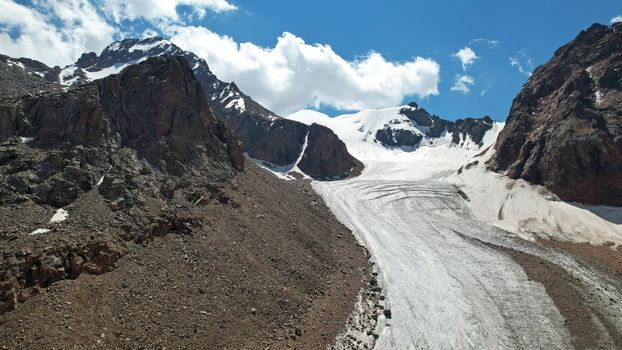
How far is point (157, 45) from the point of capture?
15350 cm

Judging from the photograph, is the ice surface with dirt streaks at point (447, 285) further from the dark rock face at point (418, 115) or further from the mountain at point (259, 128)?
the dark rock face at point (418, 115)

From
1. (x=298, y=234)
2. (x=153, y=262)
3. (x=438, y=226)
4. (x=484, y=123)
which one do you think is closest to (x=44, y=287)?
(x=153, y=262)

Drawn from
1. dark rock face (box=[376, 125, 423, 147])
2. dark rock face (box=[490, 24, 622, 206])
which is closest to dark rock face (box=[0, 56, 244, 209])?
dark rock face (box=[490, 24, 622, 206])

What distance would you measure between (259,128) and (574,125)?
228 feet

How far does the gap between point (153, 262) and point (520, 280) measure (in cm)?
2694

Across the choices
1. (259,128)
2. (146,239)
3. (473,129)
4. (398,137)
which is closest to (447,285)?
(146,239)

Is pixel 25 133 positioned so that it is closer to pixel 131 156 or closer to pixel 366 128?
pixel 131 156

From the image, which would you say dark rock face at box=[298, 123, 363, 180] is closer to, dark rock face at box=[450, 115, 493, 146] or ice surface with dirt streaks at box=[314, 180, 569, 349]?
dark rock face at box=[450, 115, 493, 146]

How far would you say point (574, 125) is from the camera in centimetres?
6388

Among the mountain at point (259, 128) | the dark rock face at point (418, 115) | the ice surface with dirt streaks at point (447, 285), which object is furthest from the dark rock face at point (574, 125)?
the dark rock face at point (418, 115)

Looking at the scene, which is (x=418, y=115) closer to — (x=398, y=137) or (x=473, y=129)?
(x=398, y=137)

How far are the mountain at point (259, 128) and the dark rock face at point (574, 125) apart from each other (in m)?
37.5

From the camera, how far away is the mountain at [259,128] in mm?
104750

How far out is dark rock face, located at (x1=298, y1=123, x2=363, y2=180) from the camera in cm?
10338
